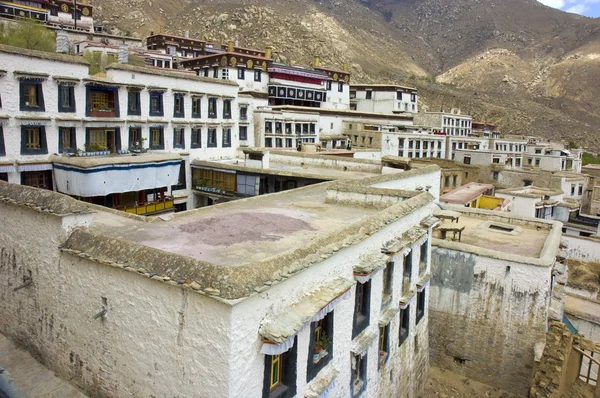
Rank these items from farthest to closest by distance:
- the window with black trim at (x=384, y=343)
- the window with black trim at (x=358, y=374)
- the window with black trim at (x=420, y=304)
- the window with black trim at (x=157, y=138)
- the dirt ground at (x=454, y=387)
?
the window with black trim at (x=157, y=138)
the dirt ground at (x=454, y=387)
the window with black trim at (x=420, y=304)
the window with black trim at (x=384, y=343)
the window with black trim at (x=358, y=374)

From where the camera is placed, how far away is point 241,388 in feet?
23.3

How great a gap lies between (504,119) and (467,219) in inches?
3035

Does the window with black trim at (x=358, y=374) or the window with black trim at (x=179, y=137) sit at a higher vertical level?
the window with black trim at (x=179, y=137)

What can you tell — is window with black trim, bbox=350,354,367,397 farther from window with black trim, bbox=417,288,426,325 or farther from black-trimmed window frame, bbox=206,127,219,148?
black-trimmed window frame, bbox=206,127,219,148

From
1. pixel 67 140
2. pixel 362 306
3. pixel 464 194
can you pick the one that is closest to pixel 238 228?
pixel 362 306

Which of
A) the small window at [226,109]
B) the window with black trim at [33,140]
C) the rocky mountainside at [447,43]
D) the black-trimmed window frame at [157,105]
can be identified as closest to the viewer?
the window with black trim at [33,140]

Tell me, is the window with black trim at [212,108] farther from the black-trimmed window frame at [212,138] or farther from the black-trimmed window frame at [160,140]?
the black-trimmed window frame at [160,140]

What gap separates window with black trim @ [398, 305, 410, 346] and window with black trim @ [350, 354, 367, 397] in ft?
9.39

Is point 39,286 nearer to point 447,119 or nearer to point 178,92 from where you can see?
point 178,92

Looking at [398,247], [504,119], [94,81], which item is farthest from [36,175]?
[504,119]

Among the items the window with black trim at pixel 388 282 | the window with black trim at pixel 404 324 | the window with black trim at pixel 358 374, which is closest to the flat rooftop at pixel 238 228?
the window with black trim at pixel 388 282

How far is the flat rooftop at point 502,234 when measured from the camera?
709 inches

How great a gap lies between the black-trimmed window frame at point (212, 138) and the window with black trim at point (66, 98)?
915 centimetres

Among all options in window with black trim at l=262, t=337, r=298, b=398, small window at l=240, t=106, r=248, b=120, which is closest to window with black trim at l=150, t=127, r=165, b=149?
small window at l=240, t=106, r=248, b=120
